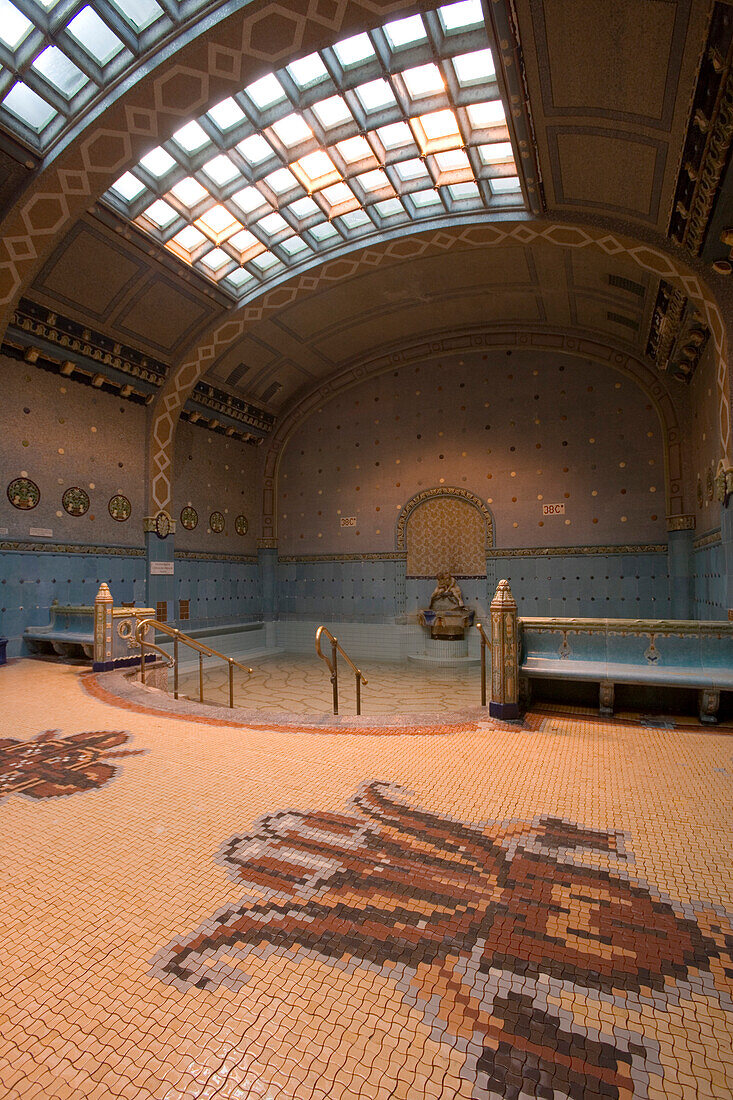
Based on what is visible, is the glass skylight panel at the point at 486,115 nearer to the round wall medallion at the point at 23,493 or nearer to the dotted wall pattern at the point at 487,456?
the dotted wall pattern at the point at 487,456

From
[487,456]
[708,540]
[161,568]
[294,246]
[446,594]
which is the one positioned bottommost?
[446,594]

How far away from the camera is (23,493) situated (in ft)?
31.5

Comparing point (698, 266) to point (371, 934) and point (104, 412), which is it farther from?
point (104, 412)

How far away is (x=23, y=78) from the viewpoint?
6.39m

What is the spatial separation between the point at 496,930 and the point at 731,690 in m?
3.70

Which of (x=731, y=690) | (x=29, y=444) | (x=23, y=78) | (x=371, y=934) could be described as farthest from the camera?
(x=29, y=444)

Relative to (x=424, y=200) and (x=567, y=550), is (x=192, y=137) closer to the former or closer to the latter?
(x=424, y=200)

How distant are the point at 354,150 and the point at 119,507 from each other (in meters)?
8.21

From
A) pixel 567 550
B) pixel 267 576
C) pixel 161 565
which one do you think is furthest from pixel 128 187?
pixel 567 550

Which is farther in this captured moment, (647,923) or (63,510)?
(63,510)

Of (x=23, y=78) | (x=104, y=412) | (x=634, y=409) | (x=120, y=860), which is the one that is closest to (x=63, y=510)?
(x=104, y=412)

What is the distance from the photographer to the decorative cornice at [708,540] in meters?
8.34

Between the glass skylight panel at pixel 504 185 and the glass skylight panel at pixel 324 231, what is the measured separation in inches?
120

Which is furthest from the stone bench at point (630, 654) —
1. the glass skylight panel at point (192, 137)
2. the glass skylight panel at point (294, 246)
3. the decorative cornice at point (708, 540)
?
the glass skylight panel at point (294, 246)
